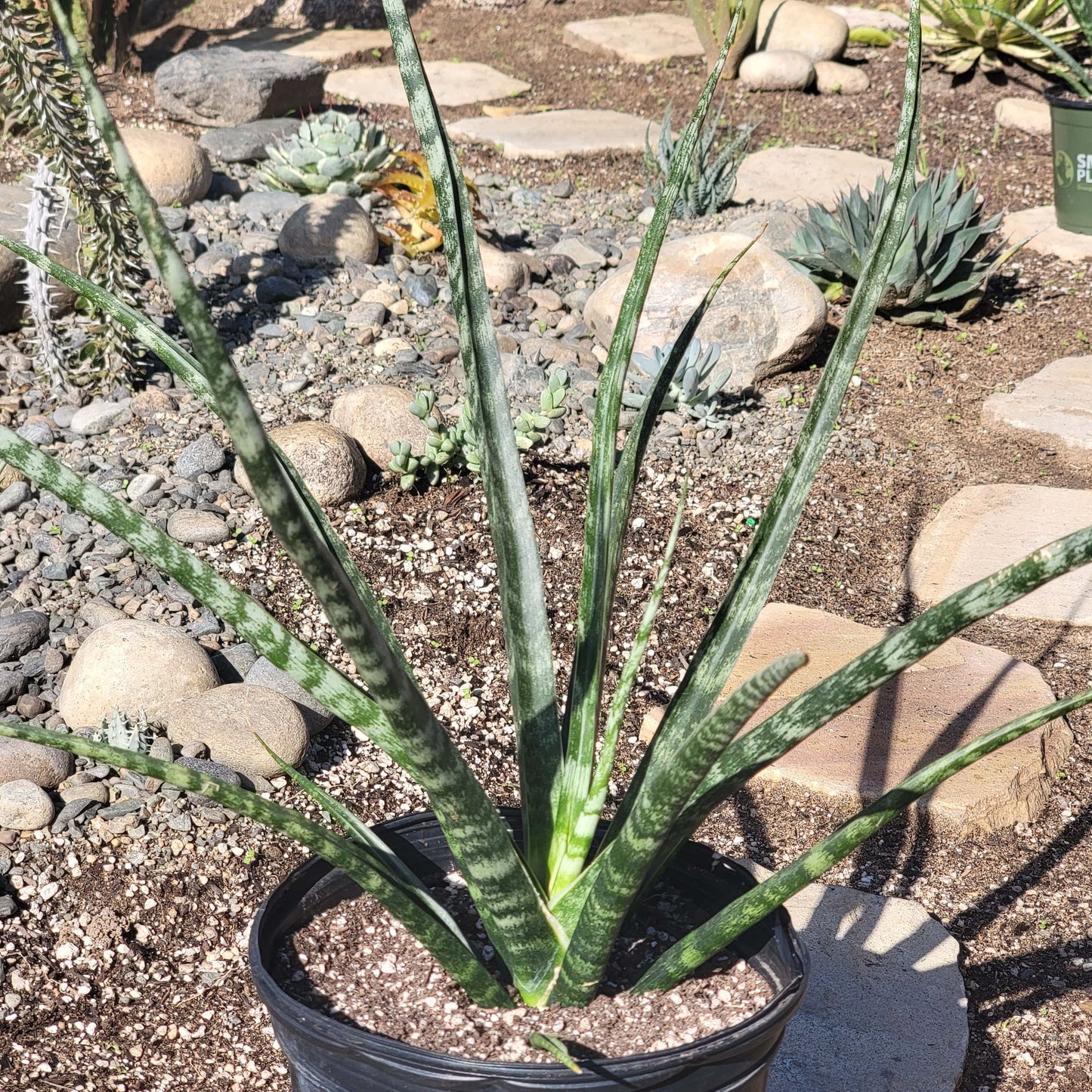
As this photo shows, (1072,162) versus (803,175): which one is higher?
(1072,162)

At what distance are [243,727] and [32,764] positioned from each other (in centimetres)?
38

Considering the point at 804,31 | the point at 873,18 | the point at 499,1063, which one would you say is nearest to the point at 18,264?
the point at 499,1063

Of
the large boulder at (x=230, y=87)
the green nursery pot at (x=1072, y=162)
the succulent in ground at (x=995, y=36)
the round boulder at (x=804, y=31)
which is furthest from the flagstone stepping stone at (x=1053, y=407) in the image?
the round boulder at (x=804, y=31)

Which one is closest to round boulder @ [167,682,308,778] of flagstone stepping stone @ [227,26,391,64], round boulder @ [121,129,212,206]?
round boulder @ [121,129,212,206]

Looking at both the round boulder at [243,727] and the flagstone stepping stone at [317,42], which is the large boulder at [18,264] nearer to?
the round boulder at [243,727]

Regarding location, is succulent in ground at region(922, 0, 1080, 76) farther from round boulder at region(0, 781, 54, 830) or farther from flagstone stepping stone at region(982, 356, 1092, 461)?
round boulder at region(0, 781, 54, 830)

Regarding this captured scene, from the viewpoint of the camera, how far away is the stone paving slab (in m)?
6.24

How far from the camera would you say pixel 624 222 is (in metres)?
5.25

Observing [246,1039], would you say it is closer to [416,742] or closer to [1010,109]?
[416,742]

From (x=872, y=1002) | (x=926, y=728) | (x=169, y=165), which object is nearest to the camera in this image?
(x=872, y=1002)

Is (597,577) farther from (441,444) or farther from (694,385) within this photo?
(694,385)

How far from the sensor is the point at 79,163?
334 cm

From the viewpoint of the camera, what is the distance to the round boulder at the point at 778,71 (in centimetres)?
731

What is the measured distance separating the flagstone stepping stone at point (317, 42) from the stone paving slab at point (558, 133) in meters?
1.94
